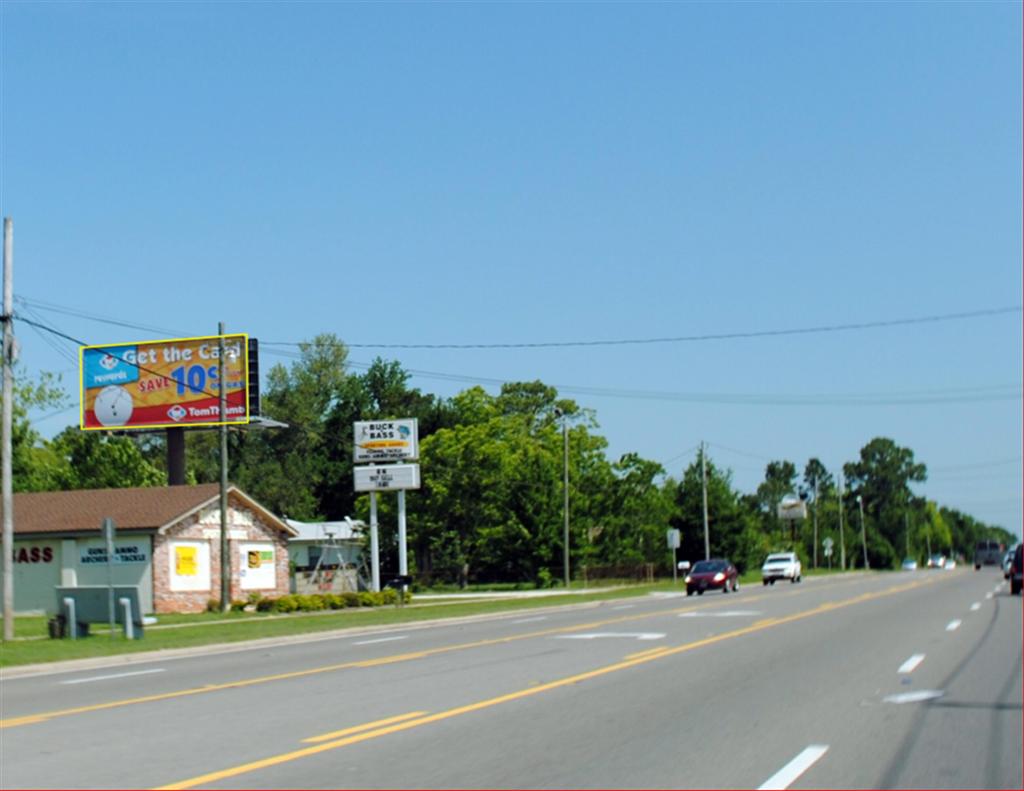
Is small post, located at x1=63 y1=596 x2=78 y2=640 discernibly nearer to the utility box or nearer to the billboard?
the utility box

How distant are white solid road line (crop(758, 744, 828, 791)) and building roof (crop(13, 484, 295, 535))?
125ft

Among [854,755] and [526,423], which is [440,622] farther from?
[526,423]

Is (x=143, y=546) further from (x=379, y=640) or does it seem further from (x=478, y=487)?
(x=478, y=487)

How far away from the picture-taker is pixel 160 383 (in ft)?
174

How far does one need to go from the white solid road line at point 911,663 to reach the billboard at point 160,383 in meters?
35.7

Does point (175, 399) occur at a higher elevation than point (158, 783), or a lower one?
higher

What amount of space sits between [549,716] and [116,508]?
38952mm

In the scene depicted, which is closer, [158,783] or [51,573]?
[158,783]

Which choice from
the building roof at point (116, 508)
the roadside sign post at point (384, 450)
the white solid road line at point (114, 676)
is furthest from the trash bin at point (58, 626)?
the roadside sign post at point (384, 450)

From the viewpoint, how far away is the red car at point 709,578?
5244cm

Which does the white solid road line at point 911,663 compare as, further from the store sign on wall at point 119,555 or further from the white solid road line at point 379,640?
the store sign on wall at point 119,555

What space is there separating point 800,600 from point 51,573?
2698cm

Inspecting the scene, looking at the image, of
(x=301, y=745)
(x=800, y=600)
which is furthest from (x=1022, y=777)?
(x=800, y=600)

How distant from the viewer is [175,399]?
5278 centimetres
